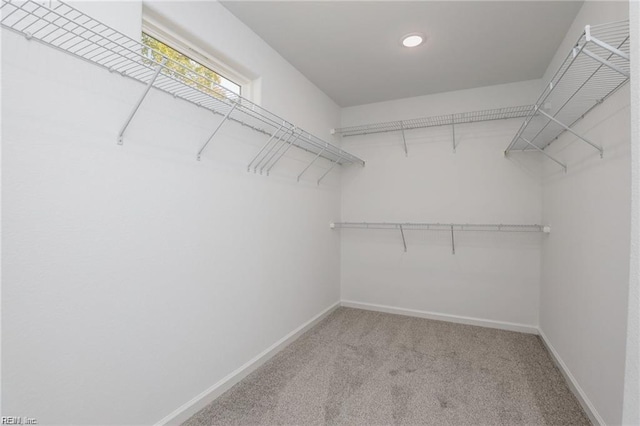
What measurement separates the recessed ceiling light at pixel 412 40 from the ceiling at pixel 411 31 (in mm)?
47

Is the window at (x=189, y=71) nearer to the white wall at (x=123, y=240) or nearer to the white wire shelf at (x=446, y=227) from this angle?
the white wall at (x=123, y=240)

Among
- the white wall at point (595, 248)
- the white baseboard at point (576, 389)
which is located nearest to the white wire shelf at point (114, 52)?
the white wall at point (595, 248)

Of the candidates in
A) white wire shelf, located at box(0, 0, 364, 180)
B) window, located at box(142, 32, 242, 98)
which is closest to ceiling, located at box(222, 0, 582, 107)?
window, located at box(142, 32, 242, 98)

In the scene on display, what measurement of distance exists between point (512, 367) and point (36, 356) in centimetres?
267

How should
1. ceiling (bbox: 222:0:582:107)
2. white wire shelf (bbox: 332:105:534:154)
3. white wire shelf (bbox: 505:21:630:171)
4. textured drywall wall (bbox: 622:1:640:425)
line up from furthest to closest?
white wire shelf (bbox: 332:105:534:154) → ceiling (bbox: 222:0:582:107) → white wire shelf (bbox: 505:21:630:171) → textured drywall wall (bbox: 622:1:640:425)

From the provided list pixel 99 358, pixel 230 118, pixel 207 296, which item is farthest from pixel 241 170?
pixel 99 358

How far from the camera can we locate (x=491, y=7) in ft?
5.92

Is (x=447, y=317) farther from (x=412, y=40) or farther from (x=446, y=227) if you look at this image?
(x=412, y=40)

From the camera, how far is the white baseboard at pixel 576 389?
1556 millimetres

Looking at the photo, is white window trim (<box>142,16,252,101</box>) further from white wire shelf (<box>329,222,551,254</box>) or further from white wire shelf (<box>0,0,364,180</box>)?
white wire shelf (<box>329,222,551,254</box>)

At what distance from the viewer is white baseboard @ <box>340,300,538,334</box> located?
109 inches

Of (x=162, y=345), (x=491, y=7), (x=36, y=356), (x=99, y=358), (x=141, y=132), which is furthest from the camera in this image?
(x=491, y=7)

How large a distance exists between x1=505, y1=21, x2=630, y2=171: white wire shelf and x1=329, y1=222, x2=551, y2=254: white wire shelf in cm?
77

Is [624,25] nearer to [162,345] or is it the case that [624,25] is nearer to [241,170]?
[241,170]
